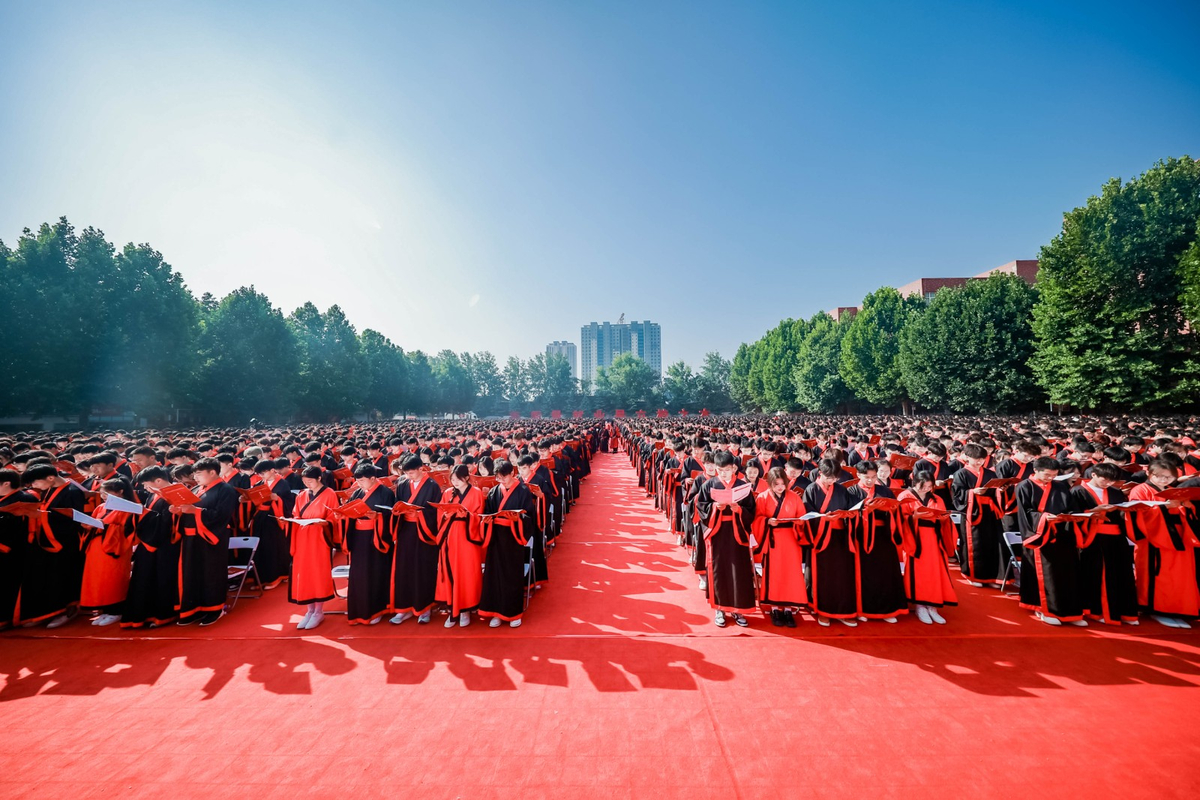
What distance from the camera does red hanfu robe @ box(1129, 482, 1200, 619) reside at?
529cm

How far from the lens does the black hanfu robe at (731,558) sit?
5672 millimetres

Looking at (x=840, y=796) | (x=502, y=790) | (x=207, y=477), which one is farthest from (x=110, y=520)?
(x=840, y=796)

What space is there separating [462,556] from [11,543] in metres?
5.17

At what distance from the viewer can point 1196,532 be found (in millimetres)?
5367

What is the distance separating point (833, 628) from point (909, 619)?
1014mm

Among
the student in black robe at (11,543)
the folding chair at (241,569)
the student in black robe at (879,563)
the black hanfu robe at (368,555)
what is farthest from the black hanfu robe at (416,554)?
the student in black robe at (879,563)

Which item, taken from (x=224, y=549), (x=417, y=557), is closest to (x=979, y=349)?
(x=417, y=557)

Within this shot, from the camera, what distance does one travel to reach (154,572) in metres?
5.70

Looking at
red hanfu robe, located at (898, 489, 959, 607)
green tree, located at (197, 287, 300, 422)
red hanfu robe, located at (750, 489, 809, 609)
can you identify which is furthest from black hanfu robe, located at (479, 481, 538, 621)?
green tree, located at (197, 287, 300, 422)

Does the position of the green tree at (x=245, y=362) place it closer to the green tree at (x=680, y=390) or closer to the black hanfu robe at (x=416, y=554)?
the black hanfu robe at (x=416, y=554)

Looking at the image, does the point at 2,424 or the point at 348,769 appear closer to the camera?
the point at 348,769

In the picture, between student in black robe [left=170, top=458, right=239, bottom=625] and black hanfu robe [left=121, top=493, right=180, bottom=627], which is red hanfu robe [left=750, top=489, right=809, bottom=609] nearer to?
student in black robe [left=170, top=458, right=239, bottom=625]

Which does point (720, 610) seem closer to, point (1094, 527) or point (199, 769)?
point (1094, 527)

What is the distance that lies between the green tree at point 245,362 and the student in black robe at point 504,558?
4385 cm
